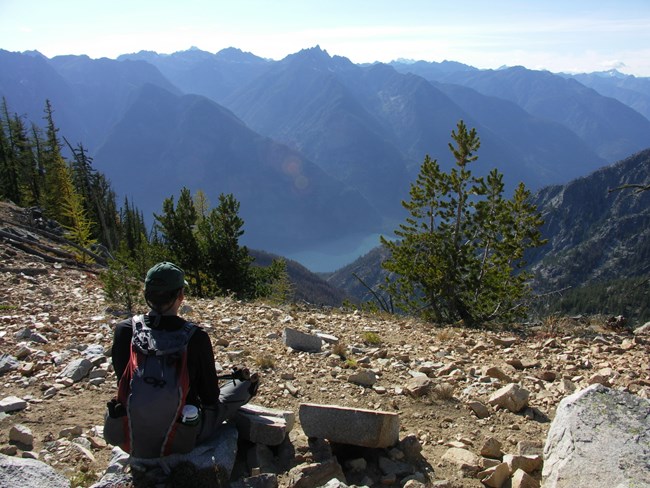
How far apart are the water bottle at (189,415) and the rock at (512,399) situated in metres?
4.50

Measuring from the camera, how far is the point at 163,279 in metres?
4.61

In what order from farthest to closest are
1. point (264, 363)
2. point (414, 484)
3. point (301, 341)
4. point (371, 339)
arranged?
point (371, 339), point (301, 341), point (264, 363), point (414, 484)

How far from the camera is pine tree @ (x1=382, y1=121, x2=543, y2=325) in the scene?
16203 millimetres

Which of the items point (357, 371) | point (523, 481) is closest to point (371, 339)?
point (357, 371)

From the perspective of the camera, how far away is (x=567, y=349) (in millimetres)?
9844

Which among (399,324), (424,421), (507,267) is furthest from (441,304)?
(424,421)

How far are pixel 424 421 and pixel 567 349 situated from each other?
15.0 ft

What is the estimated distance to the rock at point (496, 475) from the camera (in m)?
5.21

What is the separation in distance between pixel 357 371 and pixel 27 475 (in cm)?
531

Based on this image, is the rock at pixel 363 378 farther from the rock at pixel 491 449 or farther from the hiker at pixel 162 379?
the hiker at pixel 162 379

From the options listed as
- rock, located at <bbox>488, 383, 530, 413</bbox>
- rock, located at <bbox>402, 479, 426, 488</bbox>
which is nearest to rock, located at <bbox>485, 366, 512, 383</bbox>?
rock, located at <bbox>488, 383, 530, 413</bbox>

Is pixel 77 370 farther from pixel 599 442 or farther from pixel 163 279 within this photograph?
pixel 599 442

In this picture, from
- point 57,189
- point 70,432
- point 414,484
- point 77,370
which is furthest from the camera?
point 57,189

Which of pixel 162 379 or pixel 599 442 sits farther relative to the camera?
pixel 599 442
